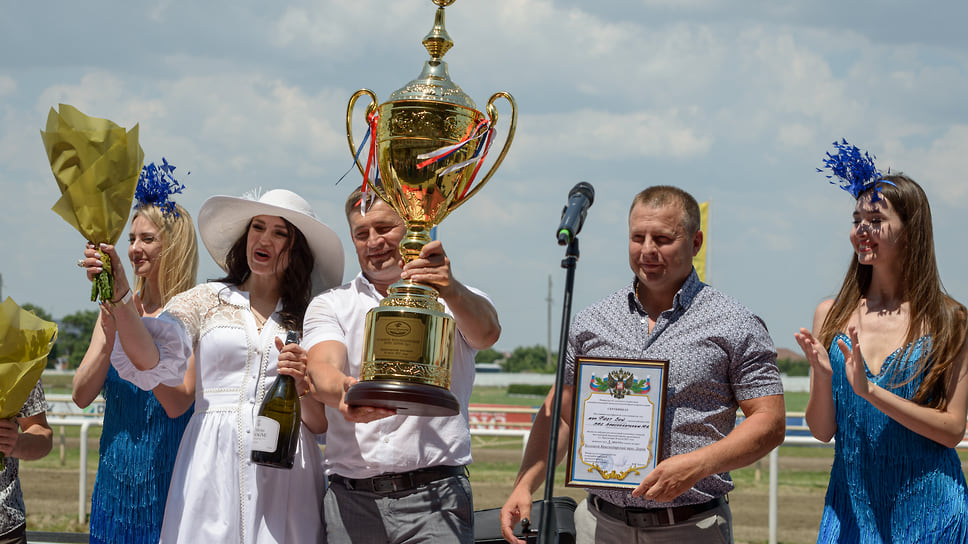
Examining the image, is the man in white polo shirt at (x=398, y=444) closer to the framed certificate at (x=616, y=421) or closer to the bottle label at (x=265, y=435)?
the bottle label at (x=265, y=435)

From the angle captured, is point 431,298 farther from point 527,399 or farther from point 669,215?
point 527,399

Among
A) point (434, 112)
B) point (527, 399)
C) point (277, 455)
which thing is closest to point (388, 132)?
point (434, 112)

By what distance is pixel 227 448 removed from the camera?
12.6 ft

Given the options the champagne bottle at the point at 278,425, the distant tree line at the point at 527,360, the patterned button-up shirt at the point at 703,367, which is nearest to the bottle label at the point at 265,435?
the champagne bottle at the point at 278,425

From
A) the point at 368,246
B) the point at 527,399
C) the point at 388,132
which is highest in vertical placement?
the point at 388,132

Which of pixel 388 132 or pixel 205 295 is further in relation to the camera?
pixel 205 295

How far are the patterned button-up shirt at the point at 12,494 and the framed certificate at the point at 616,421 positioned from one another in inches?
85.2

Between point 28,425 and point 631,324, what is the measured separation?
262 centimetres

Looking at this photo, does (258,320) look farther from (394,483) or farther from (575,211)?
(575,211)

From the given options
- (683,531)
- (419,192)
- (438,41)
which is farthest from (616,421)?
(438,41)

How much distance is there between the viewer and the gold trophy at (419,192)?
10.8 ft

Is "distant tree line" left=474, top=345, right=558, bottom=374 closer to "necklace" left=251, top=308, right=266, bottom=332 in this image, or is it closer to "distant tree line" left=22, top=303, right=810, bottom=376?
"distant tree line" left=22, top=303, right=810, bottom=376

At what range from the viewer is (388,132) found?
11.5 ft

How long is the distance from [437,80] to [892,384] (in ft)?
6.95
